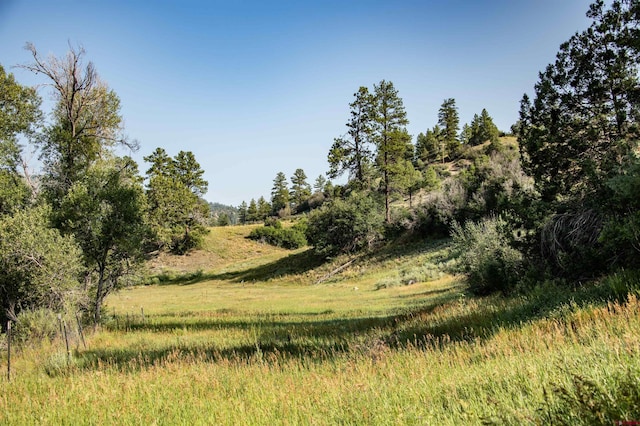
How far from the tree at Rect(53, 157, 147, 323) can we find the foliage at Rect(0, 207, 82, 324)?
234 cm

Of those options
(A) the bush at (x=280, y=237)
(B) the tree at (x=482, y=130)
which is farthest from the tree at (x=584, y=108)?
(B) the tree at (x=482, y=130)

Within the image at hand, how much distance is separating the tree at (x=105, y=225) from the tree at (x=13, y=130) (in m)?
1.58

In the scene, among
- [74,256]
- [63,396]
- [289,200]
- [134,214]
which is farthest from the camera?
[289,200]

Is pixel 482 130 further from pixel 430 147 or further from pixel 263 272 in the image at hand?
pixel 263 272

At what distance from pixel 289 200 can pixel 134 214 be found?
304ft

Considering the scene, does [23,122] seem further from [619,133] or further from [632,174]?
[619,133]

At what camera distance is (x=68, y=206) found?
15.3 m

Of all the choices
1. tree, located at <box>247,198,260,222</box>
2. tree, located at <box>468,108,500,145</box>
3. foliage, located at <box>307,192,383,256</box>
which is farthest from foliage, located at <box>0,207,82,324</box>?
tree, located at <box>247,198,260,222</box>

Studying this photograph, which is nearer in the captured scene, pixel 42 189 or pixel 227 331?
pixel 227 331

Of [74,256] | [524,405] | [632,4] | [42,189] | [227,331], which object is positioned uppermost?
[632,4]

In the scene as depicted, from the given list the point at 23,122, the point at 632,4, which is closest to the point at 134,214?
the point at 23,122

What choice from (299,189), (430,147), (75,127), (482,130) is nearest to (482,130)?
(482,130)

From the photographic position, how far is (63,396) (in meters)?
5.88

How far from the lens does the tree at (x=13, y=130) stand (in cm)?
1430
